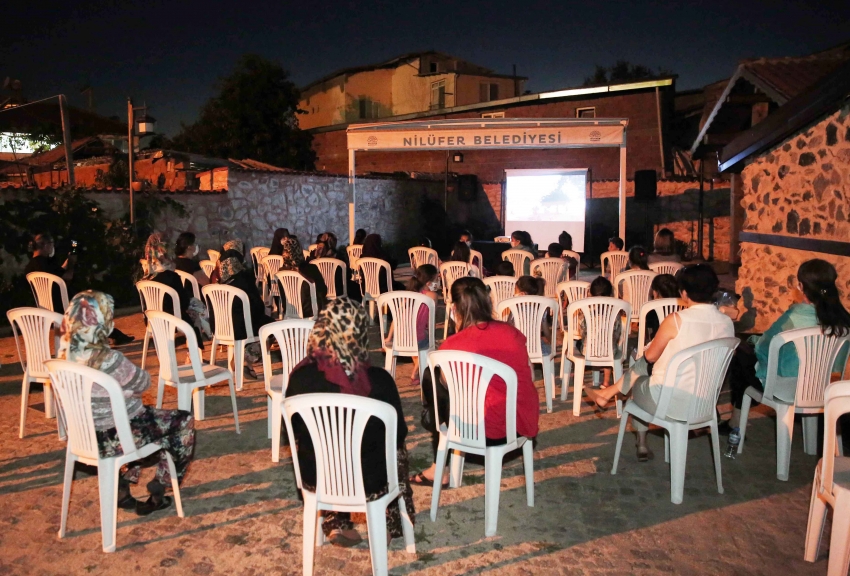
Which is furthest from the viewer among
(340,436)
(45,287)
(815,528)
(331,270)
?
(331,270)

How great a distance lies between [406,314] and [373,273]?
9.13 feet

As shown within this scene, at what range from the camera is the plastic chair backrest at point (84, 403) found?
292cm

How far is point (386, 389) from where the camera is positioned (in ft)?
9.21

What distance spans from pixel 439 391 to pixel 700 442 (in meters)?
2.04

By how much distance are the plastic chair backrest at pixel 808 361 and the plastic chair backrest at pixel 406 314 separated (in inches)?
92.4

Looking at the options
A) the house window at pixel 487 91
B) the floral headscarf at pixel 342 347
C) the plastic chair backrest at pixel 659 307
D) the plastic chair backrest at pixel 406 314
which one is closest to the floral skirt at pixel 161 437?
the floral headscarf at pixel 342 347

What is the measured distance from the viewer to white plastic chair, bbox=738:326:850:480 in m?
3.66

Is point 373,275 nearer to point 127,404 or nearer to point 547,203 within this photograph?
point 127,404

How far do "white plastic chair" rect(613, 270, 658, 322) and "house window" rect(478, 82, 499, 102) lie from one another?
24.3 metres

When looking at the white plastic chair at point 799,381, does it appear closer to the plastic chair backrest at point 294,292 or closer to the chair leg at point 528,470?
the chair leg at point 528,470

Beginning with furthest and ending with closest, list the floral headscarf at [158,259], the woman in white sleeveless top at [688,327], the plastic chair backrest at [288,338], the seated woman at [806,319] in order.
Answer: the floral headscarf at [158,259]
the plastic chair backrest at [288,338]
the seated woman at [806,319]
the woman in white sleeveless top at [688,327]

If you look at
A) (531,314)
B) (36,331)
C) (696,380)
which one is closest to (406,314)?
(531,314)

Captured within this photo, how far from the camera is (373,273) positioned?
7855 mm

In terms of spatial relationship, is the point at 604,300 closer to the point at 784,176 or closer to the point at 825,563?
the point at 825,563
